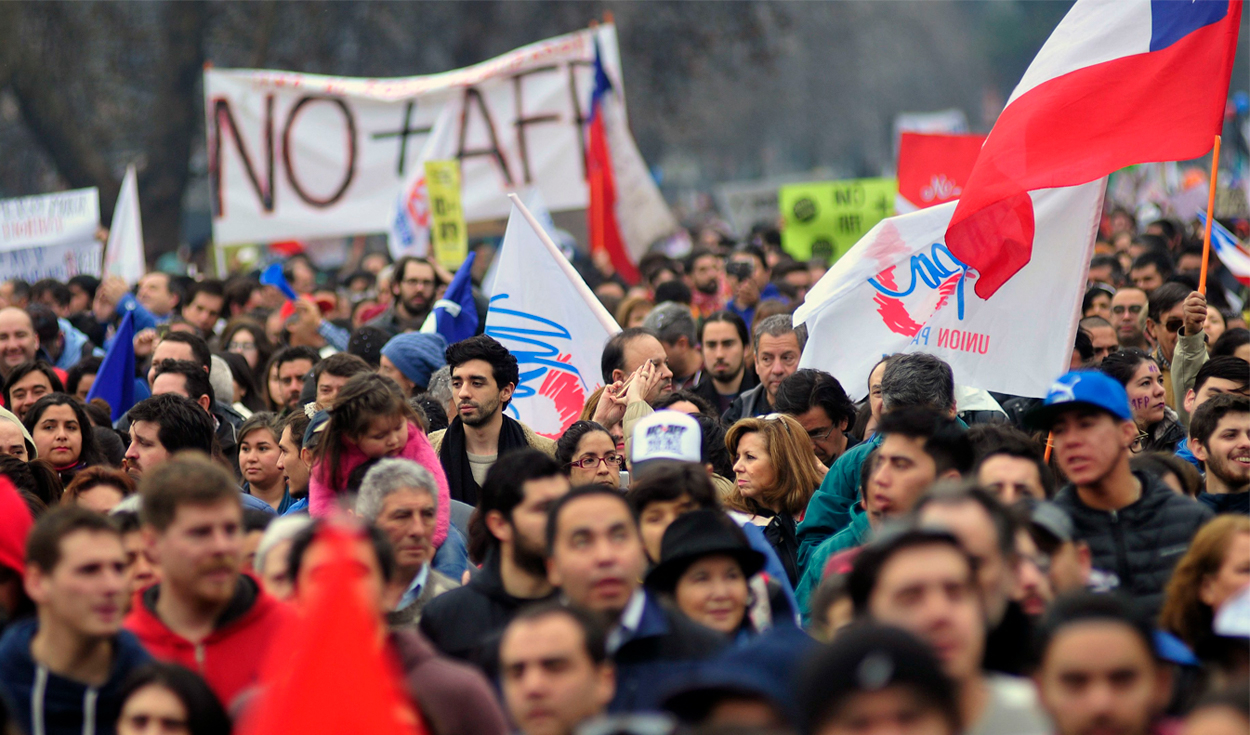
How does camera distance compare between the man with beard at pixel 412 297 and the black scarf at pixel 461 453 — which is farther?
the man with beard at pixel 412 297

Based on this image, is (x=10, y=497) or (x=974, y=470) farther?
(x=974, y=470)

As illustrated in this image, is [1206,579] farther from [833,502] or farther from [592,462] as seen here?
[592,462]

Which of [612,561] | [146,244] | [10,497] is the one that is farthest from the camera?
[146,244]

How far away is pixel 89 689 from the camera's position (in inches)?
157

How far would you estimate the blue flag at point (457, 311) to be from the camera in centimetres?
975

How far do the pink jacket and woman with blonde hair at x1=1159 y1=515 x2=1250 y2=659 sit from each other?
2590 mm

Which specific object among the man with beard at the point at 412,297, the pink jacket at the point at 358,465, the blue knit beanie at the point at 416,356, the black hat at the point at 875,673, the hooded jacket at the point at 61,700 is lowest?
the hooded jacket at the point at 61,700

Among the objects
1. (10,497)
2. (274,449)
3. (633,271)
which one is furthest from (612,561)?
(633,271)

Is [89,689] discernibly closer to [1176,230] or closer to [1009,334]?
[1009,334]

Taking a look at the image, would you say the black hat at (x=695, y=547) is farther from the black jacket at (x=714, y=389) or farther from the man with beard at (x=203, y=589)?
the black jacket at (x=714, y=389)

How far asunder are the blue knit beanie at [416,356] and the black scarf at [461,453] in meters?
1.33

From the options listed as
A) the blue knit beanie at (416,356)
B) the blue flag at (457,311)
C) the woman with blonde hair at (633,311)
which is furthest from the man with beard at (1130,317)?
the blue knit beanie at (416,356)

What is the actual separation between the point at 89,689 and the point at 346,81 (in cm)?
1150

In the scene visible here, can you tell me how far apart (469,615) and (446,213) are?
8.19 meters
